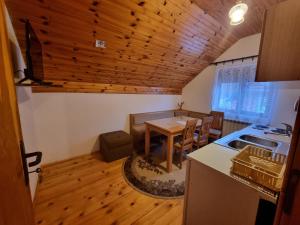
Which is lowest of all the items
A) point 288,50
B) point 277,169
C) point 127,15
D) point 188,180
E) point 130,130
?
point 130,130

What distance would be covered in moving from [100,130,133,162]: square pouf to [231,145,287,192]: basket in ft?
7.10

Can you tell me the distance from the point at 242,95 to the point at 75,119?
3742 millimetres

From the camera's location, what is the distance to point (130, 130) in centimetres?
359

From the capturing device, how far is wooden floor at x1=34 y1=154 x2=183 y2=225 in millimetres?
1581

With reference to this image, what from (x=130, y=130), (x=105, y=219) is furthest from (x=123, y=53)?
(x=105, y=219)

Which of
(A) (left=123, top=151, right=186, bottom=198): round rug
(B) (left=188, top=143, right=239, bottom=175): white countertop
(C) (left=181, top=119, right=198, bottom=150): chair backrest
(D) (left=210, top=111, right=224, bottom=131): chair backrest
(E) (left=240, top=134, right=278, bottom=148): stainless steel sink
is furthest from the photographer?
(D) (left=210, top=111, right=224, bottom=131): chair backrest

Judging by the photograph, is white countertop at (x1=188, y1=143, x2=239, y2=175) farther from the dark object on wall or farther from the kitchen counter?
the dark object on wall

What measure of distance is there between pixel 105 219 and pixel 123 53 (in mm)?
2408

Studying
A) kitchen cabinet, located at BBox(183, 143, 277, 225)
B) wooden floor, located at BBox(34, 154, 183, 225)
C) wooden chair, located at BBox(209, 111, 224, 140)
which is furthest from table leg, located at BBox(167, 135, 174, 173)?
wooden chair, located at BBox(209, 111, 224, 140)

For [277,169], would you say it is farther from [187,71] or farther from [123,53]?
[187,71]

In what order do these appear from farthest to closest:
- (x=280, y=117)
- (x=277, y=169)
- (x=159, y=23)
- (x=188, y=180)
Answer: (x=280, y=117) → (x=159, y=23) → (x=188, y=180) → (x=277, y=169)

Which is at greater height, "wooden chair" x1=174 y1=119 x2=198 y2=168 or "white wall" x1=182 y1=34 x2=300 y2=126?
"white wall" x1=182 y1=34 x2=300 y2=126

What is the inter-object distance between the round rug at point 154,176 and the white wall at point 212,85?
6.32 feet

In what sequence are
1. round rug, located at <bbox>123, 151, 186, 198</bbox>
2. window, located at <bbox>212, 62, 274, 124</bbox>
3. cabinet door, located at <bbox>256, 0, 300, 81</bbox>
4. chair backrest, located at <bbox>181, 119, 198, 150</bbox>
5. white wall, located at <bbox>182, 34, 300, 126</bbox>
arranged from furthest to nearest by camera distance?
window, located at <bbox>212, 62, 274, 124</bbox>, chair backrest, located at <bbox>181, 119, 198, 150</bbox>, white wall, located at <bbox>182, 34, 300, 126</bbox>, round rug, located at <bbox>123, 151, 186, 198</bbox>, cabinet door, located at <bbox>256, 0, 300, 81</bbox>
